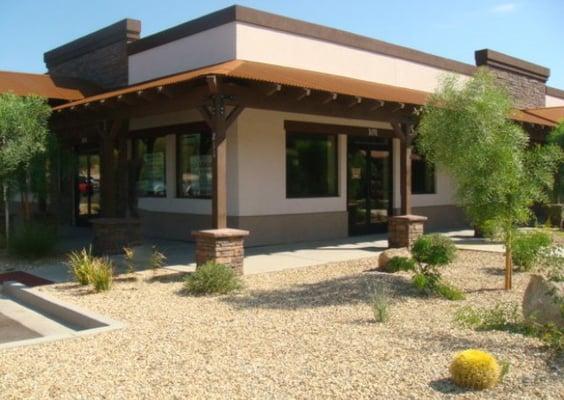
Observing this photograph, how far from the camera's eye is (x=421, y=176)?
17922 millimetres

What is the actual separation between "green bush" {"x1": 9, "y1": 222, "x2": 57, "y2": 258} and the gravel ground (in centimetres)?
423

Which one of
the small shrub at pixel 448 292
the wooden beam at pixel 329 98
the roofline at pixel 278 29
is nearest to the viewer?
the small shrub at pixel 448 292

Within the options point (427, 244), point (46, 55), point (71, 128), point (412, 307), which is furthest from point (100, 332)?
point (46, 55)

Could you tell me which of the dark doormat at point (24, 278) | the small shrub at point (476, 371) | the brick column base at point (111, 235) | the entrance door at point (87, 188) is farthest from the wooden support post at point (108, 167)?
the small shrub at point (476, 371)

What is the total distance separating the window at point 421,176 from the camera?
57.8 ft

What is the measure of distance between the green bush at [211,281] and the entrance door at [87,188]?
10471 mm

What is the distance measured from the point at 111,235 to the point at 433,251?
6.87 metres

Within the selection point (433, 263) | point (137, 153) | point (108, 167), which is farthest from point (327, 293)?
point (137, 153)

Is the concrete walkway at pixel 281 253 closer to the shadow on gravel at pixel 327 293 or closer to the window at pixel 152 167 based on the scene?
the window at pixel 152 167

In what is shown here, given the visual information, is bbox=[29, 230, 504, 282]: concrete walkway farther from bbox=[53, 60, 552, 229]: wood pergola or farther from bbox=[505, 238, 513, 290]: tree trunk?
bbox=[505, 238, 513, 290]: tree trunk

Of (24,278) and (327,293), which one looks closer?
(327,293)

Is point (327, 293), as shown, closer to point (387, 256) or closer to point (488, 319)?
point (387, 256)

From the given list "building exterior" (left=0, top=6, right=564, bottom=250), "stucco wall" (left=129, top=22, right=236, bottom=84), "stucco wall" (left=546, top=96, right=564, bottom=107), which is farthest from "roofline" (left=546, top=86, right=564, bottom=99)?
"stucco wall" (left=129, top=22, right=236, bottom=84)

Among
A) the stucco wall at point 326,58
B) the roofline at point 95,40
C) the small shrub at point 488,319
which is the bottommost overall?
the small shrub at point 488,319
